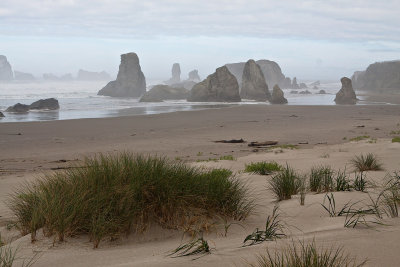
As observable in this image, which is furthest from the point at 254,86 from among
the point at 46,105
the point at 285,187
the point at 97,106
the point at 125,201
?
the point at 125,201

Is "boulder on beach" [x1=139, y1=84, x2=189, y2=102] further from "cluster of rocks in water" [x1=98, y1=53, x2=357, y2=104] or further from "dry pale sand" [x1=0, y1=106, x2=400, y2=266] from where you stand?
"dry pale sand" [x1=0, y1=106, x2=400, y2=266]

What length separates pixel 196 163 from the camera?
39.6 feet

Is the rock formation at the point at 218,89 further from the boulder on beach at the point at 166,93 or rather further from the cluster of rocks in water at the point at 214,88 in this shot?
the boulder on beach at the point at 166,93

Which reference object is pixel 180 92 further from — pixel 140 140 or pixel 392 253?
pixel 392 253

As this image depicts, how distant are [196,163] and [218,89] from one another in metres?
54.3

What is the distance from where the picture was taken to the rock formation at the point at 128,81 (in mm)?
87456

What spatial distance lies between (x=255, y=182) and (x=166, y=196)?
149 inches

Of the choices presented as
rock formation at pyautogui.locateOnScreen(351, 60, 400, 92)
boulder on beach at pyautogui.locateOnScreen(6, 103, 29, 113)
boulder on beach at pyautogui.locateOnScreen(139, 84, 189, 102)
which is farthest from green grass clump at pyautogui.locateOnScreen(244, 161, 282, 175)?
rock formation at pyautogui.locateOnScreen(351, 60, 400, 92)

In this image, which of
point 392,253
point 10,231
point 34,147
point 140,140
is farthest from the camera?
point 140,140

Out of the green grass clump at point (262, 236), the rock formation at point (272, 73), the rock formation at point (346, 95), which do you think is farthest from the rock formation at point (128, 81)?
the green grass clump at point (262, 236)

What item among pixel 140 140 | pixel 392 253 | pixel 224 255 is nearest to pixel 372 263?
pixel 392 253

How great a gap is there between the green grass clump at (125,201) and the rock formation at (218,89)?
58.8 m

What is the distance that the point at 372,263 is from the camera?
348 centimetres

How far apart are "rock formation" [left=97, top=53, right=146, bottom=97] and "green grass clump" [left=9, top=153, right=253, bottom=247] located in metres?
80.6
